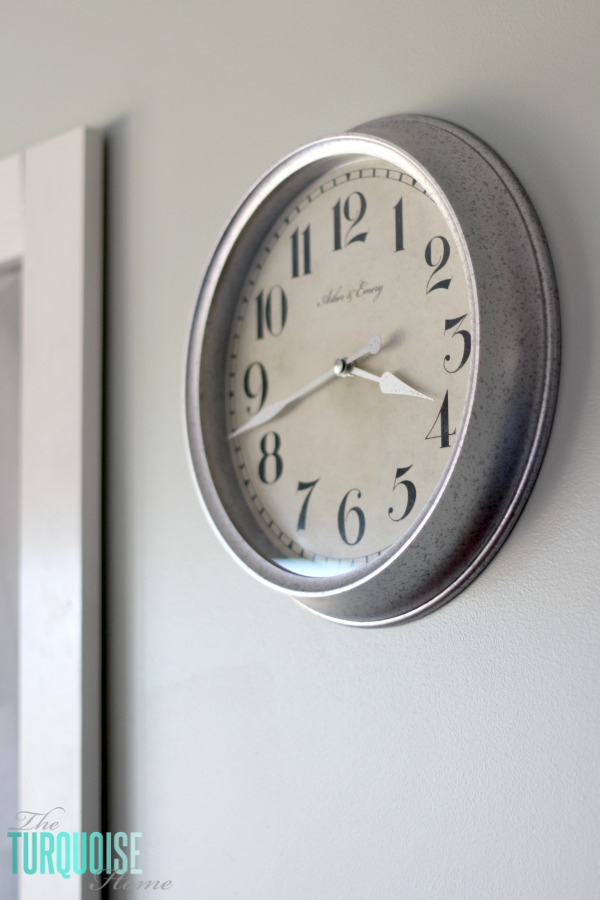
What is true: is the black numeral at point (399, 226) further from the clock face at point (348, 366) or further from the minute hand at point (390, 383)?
the minute hand at point (390, 383)

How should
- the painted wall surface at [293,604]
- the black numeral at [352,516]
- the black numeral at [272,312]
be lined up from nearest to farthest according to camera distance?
the painted wall surface at [293,604], the black numeral at [352,516], the black numeral at [272,312]

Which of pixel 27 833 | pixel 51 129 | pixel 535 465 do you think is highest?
pixel 51 129

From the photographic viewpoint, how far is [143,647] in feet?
3.44

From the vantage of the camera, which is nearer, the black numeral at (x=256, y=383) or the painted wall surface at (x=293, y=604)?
the painted wall surface at (x=293, y=604)

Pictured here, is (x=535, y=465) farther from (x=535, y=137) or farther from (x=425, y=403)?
(x=535, y=137)

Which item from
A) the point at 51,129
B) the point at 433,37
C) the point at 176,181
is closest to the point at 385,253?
the point at 433,37

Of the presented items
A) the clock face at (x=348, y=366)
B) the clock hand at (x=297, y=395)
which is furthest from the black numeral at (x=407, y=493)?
the clock hand at (x=297, y=395)

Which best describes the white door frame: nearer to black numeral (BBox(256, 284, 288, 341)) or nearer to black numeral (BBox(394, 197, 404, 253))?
black numeral (BBox(256, 284, 288, 341))

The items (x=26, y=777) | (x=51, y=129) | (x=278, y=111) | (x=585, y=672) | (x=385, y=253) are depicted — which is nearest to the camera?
(x=585, y=672)

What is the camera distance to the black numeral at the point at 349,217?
0.87 meters

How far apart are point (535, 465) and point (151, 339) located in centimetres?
52

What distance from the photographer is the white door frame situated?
41.4 inches

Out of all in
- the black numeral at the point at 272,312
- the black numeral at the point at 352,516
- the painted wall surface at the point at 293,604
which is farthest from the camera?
the black numeral at the point at 272,312

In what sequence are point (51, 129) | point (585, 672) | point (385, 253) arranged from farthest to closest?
point (51, 129)
point (385, 253)
point (585, 672)
